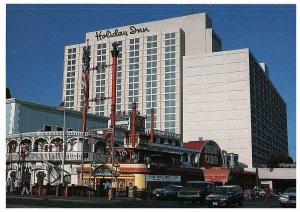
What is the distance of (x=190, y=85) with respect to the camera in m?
117

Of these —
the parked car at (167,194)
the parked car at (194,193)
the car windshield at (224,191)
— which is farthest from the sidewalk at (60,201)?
the parked car at (167,194)

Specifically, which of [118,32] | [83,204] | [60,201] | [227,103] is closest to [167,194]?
[60,201]

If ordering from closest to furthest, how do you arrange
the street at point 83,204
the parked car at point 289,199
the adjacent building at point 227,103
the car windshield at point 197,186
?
1. the street at point 83,204
2. the parked car at point 289,199
3. the car windshield at point 197,186
4. the adjacent building at point 227,103

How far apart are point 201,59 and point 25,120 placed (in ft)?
206

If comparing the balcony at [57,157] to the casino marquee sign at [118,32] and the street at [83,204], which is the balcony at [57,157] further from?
the casino marquee sign at [118,32]

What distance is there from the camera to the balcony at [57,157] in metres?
55.6

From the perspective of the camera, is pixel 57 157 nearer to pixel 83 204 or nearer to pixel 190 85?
pixel 83 204

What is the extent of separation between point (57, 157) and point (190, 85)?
66802mm

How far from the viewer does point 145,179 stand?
1997 inches

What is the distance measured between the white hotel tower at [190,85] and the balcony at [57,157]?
56273mm

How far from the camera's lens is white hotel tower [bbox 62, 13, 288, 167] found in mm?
109625

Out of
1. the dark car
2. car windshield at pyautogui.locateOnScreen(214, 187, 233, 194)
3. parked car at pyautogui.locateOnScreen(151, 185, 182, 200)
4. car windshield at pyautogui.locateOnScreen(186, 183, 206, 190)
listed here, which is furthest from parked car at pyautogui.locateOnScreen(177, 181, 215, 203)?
parked car at pyautogui.locateOnScreen(151, 185, 182, 200)

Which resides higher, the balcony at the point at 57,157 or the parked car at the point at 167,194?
the balcony at the point at 57,157

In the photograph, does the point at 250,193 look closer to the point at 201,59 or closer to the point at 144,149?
the point at 144,149
